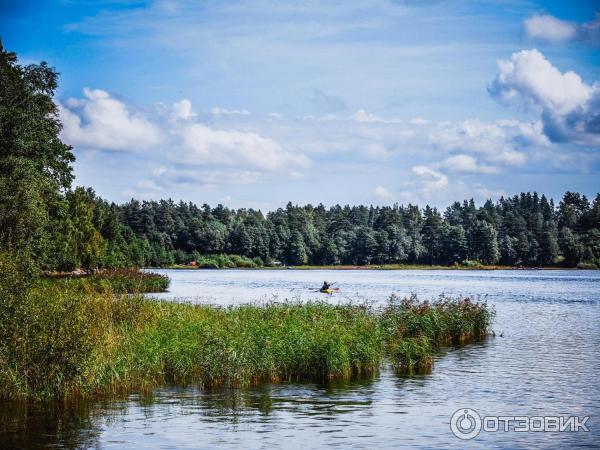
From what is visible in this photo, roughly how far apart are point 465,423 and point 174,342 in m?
10.5

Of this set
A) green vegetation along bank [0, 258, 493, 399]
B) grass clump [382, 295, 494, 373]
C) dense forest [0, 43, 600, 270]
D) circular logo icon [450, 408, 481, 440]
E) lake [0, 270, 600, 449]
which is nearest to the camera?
lake [0, 270, 600, 449]

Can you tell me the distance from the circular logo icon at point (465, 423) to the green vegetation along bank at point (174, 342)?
5708mm

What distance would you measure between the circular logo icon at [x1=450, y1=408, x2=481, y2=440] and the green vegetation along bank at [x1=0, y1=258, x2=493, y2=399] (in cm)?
571

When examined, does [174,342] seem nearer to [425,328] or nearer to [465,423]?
[465,423]

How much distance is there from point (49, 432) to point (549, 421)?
14517mm

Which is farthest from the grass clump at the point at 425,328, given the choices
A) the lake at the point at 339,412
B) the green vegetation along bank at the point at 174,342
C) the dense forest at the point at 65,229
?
the dense forest at the point at 65,229

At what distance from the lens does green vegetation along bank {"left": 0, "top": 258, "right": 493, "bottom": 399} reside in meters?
21.9

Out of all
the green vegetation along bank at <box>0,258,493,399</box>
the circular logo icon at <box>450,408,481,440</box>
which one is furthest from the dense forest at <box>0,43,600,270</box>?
the circular logo icon at <box>450,408,481,440</box>

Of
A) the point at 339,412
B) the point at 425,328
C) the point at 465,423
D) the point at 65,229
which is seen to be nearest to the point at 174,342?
the point at 339,412

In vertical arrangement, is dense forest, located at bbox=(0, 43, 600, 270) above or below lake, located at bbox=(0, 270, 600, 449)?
above

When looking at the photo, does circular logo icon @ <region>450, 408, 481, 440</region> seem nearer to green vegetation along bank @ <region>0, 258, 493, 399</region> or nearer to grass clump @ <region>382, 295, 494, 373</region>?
green vegetation along bank @ <region>0, 258, 493, 399</region>

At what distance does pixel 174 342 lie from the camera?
26.1 meters

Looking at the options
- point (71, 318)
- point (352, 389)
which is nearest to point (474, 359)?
point (352, 389)

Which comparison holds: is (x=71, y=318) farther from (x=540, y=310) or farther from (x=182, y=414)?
(x=540, y=310)
